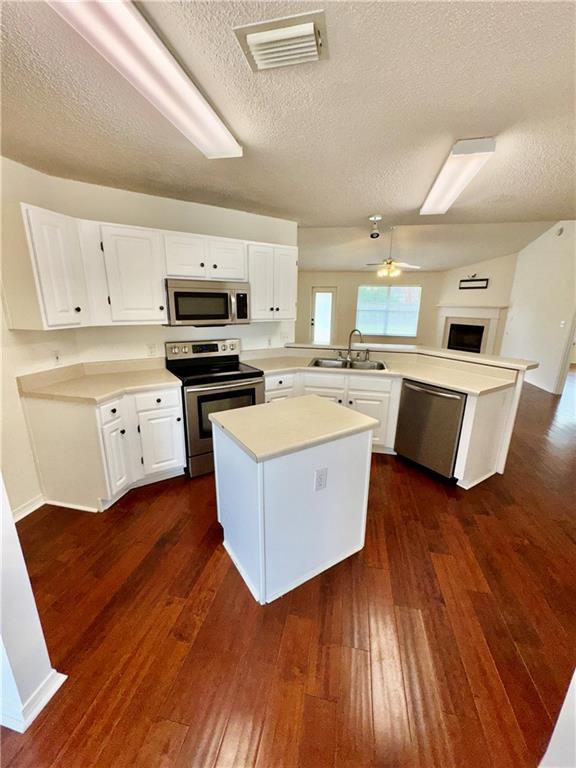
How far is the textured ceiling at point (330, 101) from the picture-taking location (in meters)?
1.08

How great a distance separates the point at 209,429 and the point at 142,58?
7.57ft

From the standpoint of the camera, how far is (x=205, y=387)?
262 centimetres

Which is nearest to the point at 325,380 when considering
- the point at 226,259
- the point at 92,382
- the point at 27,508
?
the point at 226,259

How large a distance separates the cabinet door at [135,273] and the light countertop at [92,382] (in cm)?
50

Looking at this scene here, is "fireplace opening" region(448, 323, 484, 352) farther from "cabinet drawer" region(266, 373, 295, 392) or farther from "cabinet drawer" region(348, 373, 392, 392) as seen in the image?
"cabinet drawer" region(266, 373, 295, 392)

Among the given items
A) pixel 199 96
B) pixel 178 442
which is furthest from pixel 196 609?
pixel 199 96

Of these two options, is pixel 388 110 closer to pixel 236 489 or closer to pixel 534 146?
pixel 534 146

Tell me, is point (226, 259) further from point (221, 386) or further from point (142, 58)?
point (142, 58)

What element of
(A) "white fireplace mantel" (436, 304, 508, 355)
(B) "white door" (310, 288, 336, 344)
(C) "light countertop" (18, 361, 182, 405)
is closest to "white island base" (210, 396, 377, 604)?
(C) "light countertop" (18, 361, 182, 405)

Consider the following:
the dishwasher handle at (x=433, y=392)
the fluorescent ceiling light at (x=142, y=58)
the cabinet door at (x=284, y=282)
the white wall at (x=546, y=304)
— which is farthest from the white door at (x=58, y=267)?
the white wall at (x=546, y=304)

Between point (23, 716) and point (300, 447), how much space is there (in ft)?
4.66

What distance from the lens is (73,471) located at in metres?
2.26

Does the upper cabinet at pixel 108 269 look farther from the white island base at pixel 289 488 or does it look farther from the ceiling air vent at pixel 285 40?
the ceiling air vent at pixel 285 40

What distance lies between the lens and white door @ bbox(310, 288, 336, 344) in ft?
26.8
